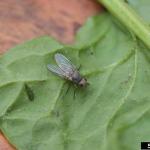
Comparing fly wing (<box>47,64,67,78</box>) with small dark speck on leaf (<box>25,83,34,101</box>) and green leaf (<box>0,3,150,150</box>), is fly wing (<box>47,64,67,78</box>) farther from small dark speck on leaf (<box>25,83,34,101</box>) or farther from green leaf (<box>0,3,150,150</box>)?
small dark speck on leaf (<box>25,83,34,101</box>)

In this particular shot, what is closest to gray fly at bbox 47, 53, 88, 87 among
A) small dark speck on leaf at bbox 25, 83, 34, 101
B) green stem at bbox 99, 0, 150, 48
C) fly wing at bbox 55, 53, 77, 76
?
fly wing at bbox 55, 53, 77, 76

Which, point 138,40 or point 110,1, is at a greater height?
point 110,1

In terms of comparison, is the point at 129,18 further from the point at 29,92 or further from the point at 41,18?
the point at 29,92

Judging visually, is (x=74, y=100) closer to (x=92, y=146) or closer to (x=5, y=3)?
(x=92, y=146)

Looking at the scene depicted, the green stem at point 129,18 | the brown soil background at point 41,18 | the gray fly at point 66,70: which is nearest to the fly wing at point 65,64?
the gray fly at point 66,70

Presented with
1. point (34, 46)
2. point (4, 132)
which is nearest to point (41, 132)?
point (4, 132)

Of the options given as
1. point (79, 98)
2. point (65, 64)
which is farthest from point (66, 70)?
point (79, 98)

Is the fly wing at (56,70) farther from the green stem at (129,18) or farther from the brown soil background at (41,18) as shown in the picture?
the green stem at (129,18)
